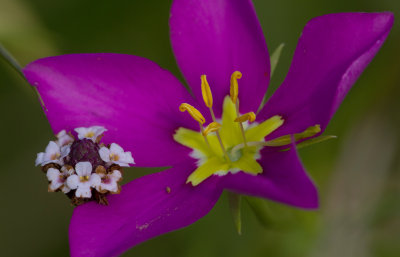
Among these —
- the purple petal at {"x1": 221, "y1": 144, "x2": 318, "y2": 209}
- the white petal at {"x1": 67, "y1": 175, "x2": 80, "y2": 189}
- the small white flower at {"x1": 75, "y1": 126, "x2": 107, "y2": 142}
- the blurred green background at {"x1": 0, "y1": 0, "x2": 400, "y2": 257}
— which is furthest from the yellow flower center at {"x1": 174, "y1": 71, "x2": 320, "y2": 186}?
the blurred green background at {"x1": 0, "y1": 0, "x2": 400, "y2": 257}

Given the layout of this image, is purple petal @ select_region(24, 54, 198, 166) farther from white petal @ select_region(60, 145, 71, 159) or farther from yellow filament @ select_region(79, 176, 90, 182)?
yellow filament @ select_region(79, 176, 90, 182)

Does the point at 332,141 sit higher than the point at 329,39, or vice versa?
the point at 329,39

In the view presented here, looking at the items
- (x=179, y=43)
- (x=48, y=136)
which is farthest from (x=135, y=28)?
(x=179, y=43)

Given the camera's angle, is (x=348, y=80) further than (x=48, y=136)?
No

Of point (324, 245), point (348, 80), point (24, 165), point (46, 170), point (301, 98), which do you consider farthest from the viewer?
point (24, 165)

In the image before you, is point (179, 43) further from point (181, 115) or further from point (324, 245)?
point (324, 245)

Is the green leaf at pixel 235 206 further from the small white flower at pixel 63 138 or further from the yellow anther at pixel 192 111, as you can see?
the small white flower at pixel 63 138
